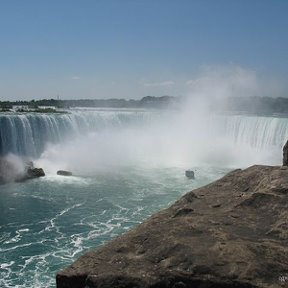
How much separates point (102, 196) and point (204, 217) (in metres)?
14.9

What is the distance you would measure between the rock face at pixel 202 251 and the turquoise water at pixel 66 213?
6750 mm

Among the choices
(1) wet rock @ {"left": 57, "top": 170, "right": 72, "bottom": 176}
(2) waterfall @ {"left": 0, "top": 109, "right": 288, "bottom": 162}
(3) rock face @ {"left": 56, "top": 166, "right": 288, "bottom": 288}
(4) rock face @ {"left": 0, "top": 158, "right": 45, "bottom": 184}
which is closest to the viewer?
(3) rock face @ {"left": 56, "top": 166, "right": 288, "bottom": 288}

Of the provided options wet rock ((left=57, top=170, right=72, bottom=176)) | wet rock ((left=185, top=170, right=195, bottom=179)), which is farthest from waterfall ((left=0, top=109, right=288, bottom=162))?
wet rock ((left=185, top=170, right=195, bottom=179))

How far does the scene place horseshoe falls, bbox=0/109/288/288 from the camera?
1321 cm

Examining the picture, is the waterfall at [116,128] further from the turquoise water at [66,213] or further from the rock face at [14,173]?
the turquoise water at [66,213]

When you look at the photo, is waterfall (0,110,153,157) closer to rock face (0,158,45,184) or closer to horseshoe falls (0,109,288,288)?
horseshoe falls (0,109,288,288)

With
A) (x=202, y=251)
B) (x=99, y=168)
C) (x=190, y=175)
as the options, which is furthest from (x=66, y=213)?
(x=202, y=251)

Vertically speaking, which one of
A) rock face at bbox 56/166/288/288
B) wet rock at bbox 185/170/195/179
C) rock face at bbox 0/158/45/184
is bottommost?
wet rock at bbox 185/170/195/179

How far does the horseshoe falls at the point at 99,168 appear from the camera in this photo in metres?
13.2

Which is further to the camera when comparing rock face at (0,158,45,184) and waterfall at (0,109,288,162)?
waterfall at (0,109,288,162)

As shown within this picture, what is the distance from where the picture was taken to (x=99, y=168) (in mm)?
27797

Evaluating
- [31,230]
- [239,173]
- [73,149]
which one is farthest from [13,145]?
[239,173]

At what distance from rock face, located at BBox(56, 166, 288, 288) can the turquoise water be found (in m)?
6.75

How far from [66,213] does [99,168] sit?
11.3m
